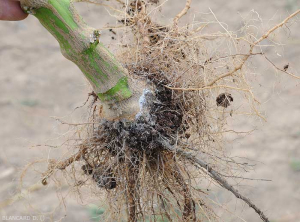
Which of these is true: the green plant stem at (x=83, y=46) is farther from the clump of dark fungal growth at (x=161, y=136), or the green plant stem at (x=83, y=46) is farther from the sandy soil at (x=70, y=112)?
the sandy soil at (x=70, y=112)

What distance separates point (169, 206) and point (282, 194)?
34.5 inches

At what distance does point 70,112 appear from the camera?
1.80m

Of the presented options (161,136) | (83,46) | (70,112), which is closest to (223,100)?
(161,136)

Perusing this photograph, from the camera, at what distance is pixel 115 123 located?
2.74 feet

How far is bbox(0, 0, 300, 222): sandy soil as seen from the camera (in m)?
1.61

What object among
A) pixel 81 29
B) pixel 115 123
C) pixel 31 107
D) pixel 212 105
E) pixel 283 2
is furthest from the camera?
pixel 283 2

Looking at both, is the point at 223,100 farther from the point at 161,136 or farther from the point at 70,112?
the point at 70,112

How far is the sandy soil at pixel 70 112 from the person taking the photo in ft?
5.29

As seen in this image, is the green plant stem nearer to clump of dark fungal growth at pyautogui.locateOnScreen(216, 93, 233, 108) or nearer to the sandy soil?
clump of dark fungal growth at pyautogui.locateOnScreen(216, 93, 233, 108)

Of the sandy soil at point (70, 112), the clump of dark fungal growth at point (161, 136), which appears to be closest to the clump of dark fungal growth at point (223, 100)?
the clump of dark fungal growth at point (161, 136)

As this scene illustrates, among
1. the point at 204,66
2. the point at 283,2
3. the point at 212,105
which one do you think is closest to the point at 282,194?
the point at 212,105

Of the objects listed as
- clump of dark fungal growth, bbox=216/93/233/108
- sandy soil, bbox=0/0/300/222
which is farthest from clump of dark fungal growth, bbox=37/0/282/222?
sandy soil, bbox=0/0/300/222

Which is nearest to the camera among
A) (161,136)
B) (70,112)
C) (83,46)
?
(83,46)

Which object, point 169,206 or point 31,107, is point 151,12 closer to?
point 169,206
